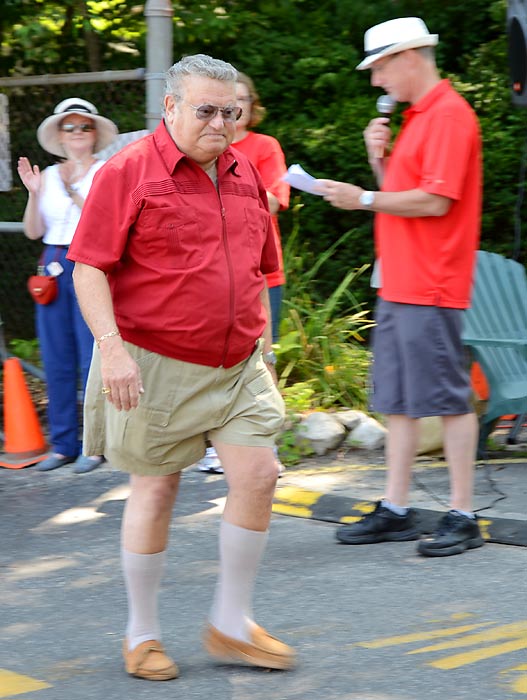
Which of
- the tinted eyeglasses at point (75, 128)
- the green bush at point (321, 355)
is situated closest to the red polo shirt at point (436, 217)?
the tinted eyeglasses at point (75, 128)

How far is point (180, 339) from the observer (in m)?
3.93

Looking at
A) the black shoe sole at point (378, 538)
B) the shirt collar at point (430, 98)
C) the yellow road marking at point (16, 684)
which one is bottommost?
the black shoe sole at point (378, 538)

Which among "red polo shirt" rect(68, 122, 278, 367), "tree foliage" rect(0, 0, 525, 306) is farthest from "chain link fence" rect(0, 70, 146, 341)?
"red polo shirt" rect(68, 122, 278, 367)

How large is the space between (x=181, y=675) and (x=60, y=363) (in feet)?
10.9

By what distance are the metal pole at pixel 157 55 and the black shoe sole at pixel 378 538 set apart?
8.82 feet

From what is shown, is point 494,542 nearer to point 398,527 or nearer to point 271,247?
point 398,527

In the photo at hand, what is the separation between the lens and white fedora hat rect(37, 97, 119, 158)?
6879mm

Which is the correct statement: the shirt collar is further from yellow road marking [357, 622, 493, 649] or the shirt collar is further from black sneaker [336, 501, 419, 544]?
yellow road marking [357, 622, 493, 649]

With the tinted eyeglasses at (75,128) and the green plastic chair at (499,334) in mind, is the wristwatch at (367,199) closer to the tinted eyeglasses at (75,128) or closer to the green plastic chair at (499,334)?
the green plastic chair at (499,334)

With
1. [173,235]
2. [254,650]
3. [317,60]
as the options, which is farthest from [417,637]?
[317,60]

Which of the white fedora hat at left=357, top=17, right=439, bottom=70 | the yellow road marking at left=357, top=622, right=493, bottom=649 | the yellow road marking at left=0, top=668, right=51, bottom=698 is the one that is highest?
the white fedora hat at left=357, top=17, right=439, bottom=70

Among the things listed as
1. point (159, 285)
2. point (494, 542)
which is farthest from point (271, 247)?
point (494, 542)

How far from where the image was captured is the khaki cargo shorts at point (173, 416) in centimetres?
396

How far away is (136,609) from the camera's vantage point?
4.00 m
